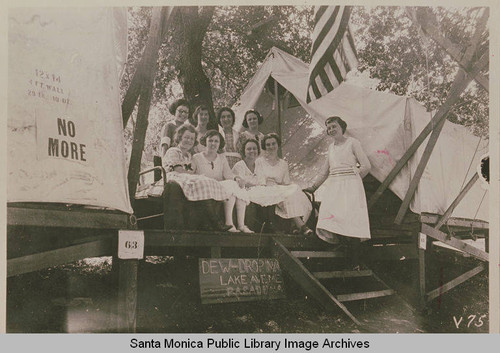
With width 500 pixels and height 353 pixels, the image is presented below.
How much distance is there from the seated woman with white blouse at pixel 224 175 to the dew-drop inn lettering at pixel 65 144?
5.59ft

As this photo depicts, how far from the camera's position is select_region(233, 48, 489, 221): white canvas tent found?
5789mm

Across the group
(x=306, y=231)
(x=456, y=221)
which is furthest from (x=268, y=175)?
(x=456, y=221)

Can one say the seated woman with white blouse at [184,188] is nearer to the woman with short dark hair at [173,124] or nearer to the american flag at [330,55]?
the woman with short dark hair at [173,124]

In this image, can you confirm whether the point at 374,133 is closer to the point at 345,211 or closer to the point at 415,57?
the point at 345,211

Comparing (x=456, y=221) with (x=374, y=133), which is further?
(x=456, y=221)

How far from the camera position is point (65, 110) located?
11.1 ft

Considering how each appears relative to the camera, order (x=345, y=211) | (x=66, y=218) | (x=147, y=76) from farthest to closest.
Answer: (x=345, y=211) → (x=147, y=76) → (x=66, y=218)

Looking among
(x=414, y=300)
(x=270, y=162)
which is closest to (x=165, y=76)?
(x=270, y=162)

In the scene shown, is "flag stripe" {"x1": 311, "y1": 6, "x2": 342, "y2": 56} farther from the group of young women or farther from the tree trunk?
the tree trunk

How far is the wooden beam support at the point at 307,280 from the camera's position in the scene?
463cm

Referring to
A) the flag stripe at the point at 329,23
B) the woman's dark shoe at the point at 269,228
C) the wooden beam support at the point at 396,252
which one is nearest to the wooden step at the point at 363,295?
the wooden beam support at the point at 396,252

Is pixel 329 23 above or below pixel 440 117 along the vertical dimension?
above

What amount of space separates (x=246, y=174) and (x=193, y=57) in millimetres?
2233

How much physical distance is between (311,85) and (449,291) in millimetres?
3299
